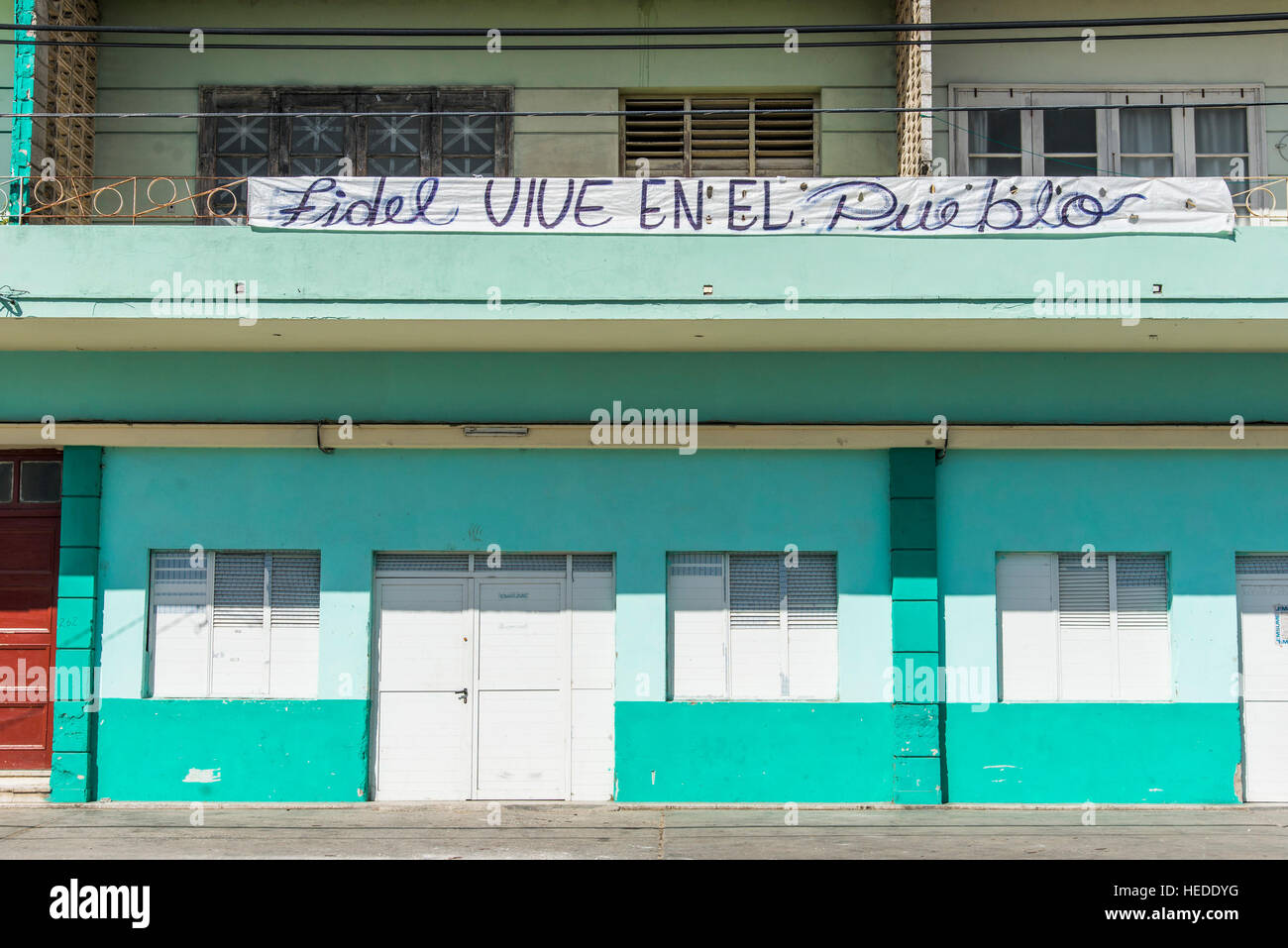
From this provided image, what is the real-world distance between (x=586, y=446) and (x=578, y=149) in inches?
133

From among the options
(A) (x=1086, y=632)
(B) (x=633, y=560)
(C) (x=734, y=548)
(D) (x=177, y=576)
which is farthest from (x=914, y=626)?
(D) (x=177, y=576)

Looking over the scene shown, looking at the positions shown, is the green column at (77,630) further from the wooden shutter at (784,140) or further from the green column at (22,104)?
the wooden shutter at (784,140)

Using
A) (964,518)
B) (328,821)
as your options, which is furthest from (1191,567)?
(328,821)

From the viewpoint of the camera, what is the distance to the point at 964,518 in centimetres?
1194

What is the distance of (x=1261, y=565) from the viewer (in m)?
12.0

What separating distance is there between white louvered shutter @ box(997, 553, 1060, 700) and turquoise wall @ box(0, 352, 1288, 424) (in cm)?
139

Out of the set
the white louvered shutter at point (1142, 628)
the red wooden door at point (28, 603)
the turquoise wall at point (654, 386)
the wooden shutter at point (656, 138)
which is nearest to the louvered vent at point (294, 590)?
the turquoise wall at point (654, 386)

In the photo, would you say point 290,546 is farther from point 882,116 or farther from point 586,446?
point 882,116

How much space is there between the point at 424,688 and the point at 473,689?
46 cm

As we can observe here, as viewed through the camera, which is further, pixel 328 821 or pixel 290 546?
pixel 290 546

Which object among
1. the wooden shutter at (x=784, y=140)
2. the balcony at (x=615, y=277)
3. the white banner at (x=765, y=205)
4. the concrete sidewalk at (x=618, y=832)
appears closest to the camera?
the concrete sidewalk at (x=618, y=832)

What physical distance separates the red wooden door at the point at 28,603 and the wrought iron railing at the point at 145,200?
232cm

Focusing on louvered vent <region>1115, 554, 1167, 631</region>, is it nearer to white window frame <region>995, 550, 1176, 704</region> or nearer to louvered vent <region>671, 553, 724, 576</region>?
white window frame <region>995, 550, 1176, 704</region>

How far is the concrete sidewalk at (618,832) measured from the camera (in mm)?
9875
